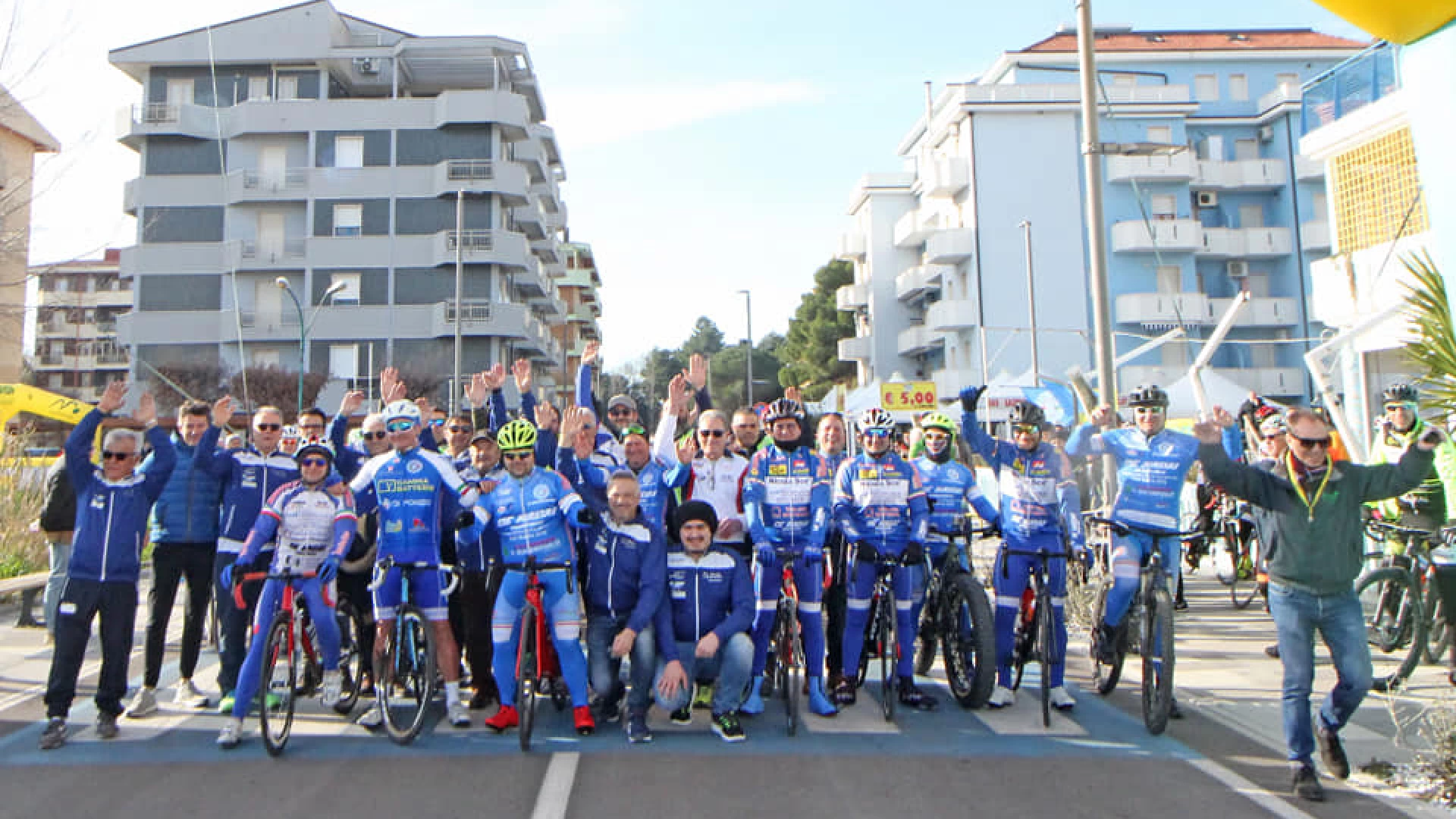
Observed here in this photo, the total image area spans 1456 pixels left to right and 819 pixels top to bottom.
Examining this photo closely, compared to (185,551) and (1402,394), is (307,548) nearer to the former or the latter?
(185,551)

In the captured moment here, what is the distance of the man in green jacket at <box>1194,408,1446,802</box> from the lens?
223 inches

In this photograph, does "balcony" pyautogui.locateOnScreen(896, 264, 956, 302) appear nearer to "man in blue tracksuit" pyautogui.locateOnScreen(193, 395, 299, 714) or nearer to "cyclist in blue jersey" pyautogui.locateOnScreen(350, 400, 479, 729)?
"man in blue tracksuit" pyautogui.locateOnScreen(193, 395, 299, 714)

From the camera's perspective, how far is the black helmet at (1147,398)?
7602mm

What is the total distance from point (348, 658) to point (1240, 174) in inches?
1868

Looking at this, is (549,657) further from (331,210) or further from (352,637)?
(331,210)

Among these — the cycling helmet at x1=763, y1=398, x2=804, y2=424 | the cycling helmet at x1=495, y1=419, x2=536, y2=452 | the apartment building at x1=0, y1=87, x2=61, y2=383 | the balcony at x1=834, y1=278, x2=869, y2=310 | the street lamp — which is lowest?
the cycling helmet at x1=495, y1=419, x2=536, y2=452

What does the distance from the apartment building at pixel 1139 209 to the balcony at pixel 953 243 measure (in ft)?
0.22

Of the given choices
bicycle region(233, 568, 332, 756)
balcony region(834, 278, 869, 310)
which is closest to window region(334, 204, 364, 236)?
balcony region(834, 278, 869, 310)

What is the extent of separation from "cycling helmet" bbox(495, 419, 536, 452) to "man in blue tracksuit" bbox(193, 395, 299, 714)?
1939mm

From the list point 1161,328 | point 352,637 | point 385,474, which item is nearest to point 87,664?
point 352,637

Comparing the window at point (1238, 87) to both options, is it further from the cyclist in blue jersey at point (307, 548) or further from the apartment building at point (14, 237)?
the cyclist in blue jersey at point (307, 548)

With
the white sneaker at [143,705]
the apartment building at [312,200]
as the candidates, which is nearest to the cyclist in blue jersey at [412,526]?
the white sneaker at [143,705]

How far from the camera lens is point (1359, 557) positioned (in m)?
5.72

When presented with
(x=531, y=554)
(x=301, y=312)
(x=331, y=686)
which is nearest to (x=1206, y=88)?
(x=301, y=312)
